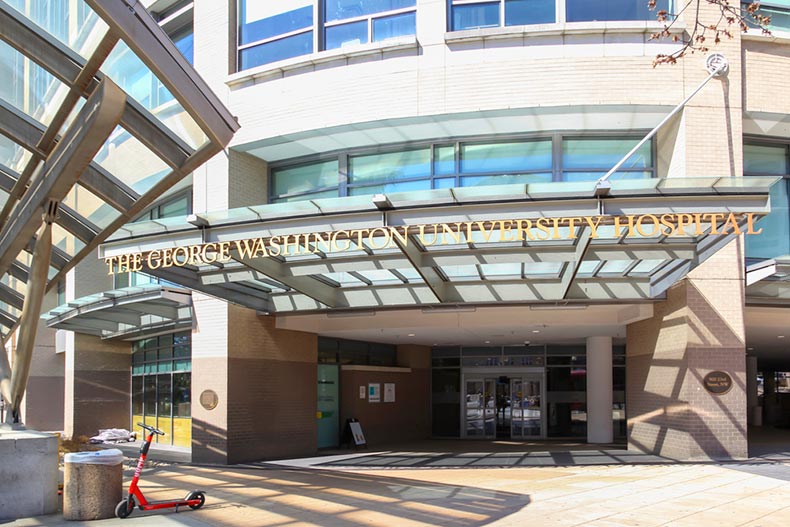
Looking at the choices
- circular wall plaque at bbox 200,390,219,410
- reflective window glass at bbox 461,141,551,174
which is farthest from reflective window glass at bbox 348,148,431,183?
circular wall plaque at bbox 200,390,219,410

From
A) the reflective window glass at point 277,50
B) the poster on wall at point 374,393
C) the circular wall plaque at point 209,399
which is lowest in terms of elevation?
the poster on wall at point 374,393

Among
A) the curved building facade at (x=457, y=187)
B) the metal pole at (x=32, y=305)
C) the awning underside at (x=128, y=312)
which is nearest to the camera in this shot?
the metal pole at (x=32, y=305)

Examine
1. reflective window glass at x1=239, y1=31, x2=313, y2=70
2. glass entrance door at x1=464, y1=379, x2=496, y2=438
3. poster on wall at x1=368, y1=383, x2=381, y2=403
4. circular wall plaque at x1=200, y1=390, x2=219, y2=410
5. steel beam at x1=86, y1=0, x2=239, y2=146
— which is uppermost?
reflective window glass at x1=239, y1=31, x2=313, y2=70

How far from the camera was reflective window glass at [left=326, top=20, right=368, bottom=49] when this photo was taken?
59.8 feet

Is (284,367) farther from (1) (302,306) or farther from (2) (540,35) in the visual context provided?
(2) (540,35)

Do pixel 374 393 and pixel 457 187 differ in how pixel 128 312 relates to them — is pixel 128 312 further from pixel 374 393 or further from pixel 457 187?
pixel 457 187

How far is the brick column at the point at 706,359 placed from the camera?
52.1 feet

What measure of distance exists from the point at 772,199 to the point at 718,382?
4.77 meters

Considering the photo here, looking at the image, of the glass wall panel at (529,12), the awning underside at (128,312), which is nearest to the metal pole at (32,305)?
the awning underside at (128,312)

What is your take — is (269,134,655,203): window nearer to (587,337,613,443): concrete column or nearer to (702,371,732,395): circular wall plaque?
(702,371,732,395): circular wall plaque

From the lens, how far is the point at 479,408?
2653 cm

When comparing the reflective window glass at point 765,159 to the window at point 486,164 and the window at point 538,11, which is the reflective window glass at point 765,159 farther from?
the window at point 538,11

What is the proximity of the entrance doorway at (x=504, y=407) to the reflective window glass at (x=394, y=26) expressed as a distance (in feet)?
41.7

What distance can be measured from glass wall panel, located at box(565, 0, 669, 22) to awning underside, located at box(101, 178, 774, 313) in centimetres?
540
